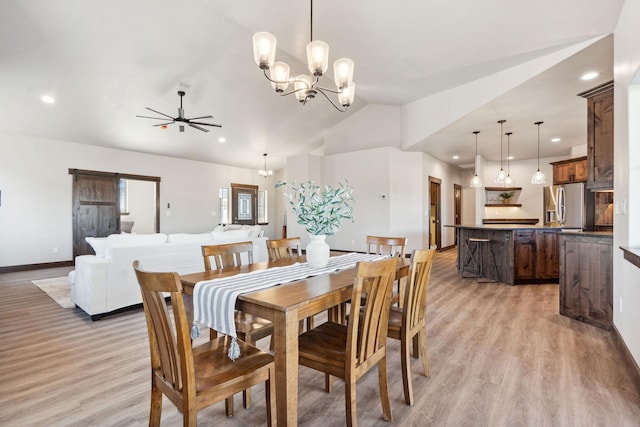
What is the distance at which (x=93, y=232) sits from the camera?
684 centimetres

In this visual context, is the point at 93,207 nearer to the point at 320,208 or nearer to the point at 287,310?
the point at 320,208

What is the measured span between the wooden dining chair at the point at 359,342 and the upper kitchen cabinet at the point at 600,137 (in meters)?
2.78

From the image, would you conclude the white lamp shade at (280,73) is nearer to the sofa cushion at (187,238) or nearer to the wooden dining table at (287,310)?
the wooden dining table at (287,310)

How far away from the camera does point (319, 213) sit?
2168 millimetres

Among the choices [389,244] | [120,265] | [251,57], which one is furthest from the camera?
[251,57]

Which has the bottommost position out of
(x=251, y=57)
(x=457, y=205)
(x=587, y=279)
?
(x=587, y=279)

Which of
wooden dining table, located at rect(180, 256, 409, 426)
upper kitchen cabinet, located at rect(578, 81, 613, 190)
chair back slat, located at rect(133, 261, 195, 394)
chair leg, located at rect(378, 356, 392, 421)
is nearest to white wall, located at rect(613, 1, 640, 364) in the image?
upper kitchen cabinet, located at rect(578, 81, 613, 190)

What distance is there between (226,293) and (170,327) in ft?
1.00

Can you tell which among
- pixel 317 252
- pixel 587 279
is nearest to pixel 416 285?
pixel 317 252

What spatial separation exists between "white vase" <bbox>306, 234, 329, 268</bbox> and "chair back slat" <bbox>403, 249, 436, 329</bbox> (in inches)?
24.4

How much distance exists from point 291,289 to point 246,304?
26cm

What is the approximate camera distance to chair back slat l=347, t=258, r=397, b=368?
1465 mm

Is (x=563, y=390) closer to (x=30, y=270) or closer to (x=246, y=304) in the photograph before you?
(x=246, y=304)

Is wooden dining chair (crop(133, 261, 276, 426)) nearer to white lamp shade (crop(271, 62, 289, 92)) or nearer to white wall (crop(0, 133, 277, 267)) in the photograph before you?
white lamp shade (crop(271, 62, 289, 92))
